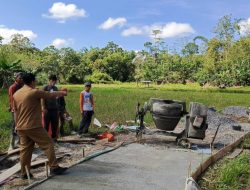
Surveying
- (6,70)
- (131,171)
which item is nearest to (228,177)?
(131,171)

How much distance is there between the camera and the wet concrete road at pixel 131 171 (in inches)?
255

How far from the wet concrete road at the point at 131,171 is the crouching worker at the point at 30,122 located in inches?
19.9

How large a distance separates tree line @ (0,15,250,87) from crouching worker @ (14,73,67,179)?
103 ft

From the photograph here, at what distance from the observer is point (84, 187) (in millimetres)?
6324

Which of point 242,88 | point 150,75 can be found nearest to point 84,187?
point 242,88

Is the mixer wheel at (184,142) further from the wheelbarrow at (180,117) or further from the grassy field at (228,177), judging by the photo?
the grassy field at (228,177)

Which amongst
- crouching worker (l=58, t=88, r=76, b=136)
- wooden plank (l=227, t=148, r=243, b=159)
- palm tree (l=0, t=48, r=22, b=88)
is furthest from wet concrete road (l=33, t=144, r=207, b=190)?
palm tree (l=0, t=48, r=22, b=88)

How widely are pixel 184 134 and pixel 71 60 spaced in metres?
Answer: 56.3

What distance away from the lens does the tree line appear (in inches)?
1906

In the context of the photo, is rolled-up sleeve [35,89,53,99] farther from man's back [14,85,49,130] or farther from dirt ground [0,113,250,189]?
dirt ground [0,113,250,189]

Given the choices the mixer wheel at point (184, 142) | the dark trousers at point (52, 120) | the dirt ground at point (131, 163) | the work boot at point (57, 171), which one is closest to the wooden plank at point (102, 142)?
the dirt ground at point (131, 163)

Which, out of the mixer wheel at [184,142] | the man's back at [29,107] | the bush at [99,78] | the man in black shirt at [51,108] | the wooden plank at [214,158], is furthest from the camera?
the bush at [99,78]

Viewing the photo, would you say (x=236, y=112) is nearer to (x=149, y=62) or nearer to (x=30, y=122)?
(x=30, y=122)

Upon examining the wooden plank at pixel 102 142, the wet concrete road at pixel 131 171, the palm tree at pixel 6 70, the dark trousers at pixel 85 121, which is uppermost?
the palm tree at pixel 6 70
